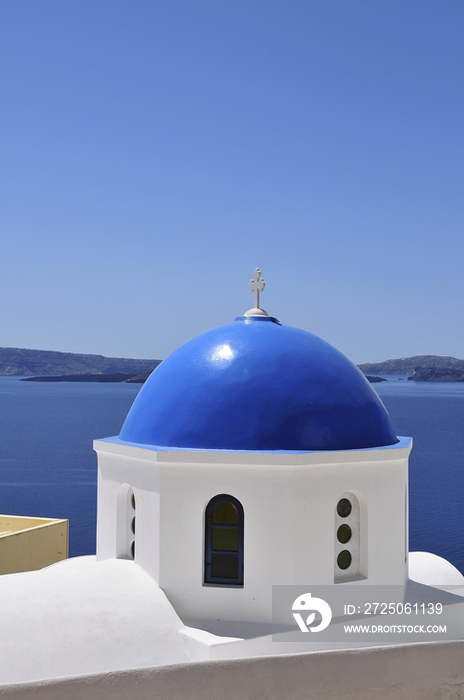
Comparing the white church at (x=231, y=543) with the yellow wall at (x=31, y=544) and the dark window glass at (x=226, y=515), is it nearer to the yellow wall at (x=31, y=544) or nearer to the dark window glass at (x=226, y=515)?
the dark window glass at (x=226, y=515)

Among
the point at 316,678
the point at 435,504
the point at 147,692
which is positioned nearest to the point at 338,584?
the point at 316,678

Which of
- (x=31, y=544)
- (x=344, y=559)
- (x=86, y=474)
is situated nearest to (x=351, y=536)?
(x=344, y=559)

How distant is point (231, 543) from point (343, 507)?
5.37 feet

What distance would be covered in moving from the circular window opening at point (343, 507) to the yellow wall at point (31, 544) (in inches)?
312

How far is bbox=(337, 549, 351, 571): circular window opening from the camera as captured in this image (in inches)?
350

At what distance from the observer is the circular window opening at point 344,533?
8922mm

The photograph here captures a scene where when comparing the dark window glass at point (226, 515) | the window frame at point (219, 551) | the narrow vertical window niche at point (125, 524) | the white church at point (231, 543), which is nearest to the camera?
the white church at point (231, 543)

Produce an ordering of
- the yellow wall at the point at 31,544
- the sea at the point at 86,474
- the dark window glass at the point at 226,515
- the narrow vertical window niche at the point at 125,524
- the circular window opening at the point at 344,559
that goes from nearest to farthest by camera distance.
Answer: the dark window glass at the point at 226,515
the circular window opening at the point at 344,559
the narrow vertical window niche at the point at 125,524
the yellow wall at the point at 31,544
the sea at the point at 86,474

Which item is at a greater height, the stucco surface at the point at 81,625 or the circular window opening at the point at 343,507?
the circular window opening at the point at 343,507

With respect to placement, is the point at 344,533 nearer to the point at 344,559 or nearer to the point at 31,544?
the point at 344,559

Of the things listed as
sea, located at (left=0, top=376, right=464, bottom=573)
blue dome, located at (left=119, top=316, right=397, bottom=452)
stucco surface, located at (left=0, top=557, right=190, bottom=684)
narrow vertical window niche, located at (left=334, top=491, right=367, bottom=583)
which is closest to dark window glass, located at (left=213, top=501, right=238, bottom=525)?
blue dome, located at (left=119, top=316, right=397, bottom=452)

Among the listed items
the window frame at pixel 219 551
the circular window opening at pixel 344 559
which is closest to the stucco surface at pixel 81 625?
the window frame at pixel 219 551

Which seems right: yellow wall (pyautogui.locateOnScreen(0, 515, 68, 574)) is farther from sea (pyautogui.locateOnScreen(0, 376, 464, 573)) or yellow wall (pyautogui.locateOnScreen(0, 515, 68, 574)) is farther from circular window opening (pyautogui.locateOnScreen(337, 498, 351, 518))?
sea (pyautogui.locateOnScreen(0, 376, 464, 573))

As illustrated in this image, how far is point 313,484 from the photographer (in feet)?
27.6
